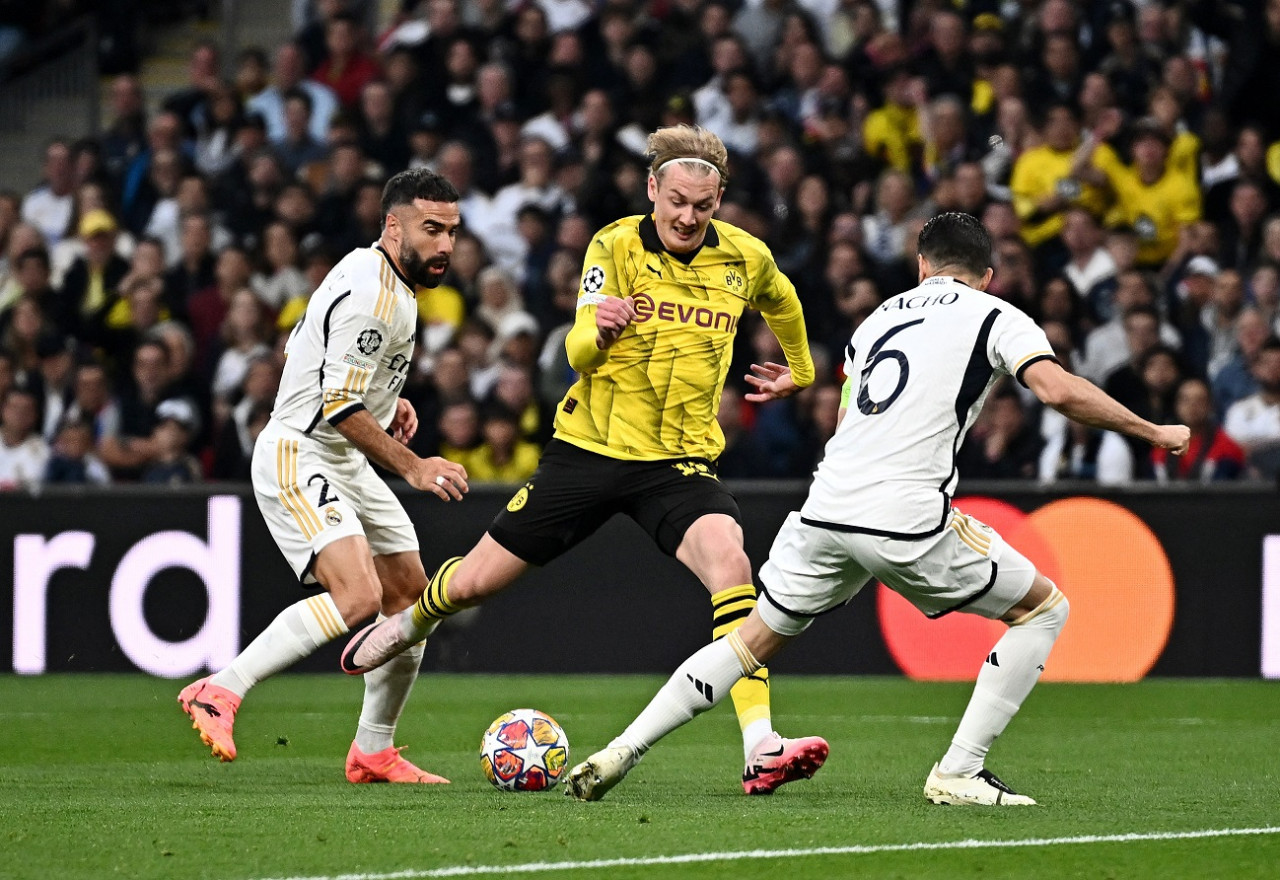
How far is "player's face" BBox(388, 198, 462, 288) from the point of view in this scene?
297 inches

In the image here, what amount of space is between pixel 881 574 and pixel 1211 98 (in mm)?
9262

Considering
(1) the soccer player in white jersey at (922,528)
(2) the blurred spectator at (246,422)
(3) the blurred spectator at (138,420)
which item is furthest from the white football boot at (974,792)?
(3) the blurred spectator at (138,420)

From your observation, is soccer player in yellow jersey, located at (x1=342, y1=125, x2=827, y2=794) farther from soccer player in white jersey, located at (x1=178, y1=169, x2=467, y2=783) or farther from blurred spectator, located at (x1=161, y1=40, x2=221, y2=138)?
blurred spectator, located at (x1=161, y1=40, x2=221, y2=138)

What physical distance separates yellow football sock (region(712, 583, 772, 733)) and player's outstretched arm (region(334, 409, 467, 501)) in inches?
39.3

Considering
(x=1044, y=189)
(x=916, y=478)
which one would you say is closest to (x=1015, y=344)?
(x=916, y=478)

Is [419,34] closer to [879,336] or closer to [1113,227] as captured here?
[1113,227]

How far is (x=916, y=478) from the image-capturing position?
6.28 m

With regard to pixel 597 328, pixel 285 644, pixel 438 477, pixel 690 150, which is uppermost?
pixel 690 150

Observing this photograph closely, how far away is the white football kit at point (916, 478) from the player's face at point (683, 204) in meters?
1.10

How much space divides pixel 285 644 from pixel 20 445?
780 cm

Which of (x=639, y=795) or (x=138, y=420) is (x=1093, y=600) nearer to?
(x=639, y=795)

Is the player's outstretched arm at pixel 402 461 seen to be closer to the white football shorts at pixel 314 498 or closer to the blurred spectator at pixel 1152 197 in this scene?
the white football shorts at pixel 314 498

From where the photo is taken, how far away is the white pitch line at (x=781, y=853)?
5066 millimetres

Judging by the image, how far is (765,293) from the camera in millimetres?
7727
